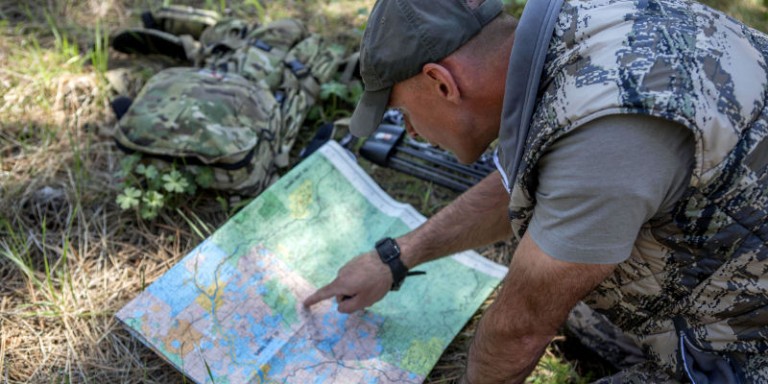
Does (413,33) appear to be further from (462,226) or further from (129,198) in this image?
(129,198)

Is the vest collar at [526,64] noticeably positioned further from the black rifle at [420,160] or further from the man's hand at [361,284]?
the black rifle at [420,160]

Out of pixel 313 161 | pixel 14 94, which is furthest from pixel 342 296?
pixel 14 94

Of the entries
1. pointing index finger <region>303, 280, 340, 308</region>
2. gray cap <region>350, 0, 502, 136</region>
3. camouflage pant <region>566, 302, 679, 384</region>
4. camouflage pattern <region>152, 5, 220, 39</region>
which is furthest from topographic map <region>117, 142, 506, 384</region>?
camouflage pattern <region>152, 5, 220, 39</region>

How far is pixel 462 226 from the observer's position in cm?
194

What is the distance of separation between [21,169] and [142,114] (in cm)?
55

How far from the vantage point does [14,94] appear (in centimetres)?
275

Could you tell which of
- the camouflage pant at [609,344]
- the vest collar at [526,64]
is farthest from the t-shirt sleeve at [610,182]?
the camouflage pant at [609,344]

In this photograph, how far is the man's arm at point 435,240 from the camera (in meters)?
1.92

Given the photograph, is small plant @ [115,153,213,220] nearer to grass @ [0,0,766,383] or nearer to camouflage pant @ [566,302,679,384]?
grass @ [0,0,766,383]

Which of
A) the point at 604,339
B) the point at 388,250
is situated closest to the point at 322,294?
the point at 388,250

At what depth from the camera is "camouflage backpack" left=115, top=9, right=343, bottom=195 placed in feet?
7.62

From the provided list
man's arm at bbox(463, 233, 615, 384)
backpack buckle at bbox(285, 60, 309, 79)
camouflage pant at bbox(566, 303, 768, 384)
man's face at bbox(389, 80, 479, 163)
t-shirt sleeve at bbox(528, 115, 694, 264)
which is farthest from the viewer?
backpack buckle at bbox(285, 60, 309, 79)

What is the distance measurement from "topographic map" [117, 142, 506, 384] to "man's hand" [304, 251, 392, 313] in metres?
0.14

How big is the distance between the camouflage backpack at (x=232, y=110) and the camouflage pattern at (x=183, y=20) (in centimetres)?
22
